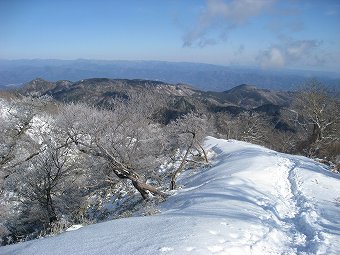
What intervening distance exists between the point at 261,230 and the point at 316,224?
2.19m

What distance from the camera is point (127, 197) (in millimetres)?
22672

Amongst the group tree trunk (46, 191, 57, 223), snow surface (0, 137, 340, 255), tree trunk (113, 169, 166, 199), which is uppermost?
snow surface (0, 137, 340, 255)

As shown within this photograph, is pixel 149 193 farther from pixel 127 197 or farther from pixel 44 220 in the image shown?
pixel 44 220

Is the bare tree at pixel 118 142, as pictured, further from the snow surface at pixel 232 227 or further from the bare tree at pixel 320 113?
the bare tree at pixel 320 113

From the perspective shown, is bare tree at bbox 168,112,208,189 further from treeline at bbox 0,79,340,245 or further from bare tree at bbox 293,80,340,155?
bare tree at bbox 293,80,340,155

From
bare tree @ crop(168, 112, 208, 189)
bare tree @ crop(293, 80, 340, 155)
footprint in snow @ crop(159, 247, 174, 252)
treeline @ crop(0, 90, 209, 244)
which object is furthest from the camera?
bare tree @ crop(293, 80, 340, 155)

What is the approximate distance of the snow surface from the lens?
771 cm

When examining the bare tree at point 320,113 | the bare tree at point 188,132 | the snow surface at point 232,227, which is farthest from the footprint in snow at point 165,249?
the bare tree at point 320,113

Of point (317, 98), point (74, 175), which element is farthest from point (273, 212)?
point (317, 98)

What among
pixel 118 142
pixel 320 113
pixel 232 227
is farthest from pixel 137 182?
pixel 320 113

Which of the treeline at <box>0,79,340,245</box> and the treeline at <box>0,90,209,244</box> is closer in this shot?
the treeline at <box>0,90,209,244</box>

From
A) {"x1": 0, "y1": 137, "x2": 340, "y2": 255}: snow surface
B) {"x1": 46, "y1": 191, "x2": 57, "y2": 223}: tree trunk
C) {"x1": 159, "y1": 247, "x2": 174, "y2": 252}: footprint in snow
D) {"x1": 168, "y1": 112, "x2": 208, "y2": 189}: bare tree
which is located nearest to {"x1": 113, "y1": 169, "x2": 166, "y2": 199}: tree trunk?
{"x1": 0, "y1": 137, "x2": 340, "y2": 255}: snow surface

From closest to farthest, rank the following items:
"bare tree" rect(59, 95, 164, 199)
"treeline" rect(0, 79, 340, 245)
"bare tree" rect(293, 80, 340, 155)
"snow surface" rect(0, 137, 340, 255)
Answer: "snow surface" rect(0, 137, 340, 255), "bare tree" rect(59, 95, 164, 199), "treeline" rect(0, 79, 340, 245), "bare tree" rect(293, 80, 340, 155)

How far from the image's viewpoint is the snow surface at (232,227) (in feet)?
25.3
